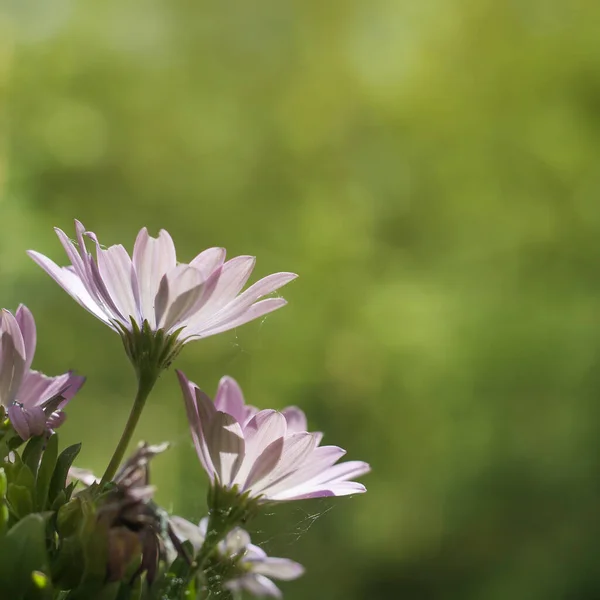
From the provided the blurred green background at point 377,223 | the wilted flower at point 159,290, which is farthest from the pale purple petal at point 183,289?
the blurred green background at point 377,223

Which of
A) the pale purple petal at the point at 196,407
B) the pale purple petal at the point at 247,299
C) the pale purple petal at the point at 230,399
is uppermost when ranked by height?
the pale purple petal at the point at 247,299

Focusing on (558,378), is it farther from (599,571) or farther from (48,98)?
(48,98)

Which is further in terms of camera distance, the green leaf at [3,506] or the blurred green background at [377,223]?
the blurred green background at [377,223]

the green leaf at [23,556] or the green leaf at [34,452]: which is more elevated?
the green leaf at [34,452]

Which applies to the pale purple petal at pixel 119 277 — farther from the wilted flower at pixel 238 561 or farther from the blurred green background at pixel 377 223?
the blurred green background at pixel 377 223

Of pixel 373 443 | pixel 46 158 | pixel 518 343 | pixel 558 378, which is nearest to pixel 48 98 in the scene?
pixel 46 158

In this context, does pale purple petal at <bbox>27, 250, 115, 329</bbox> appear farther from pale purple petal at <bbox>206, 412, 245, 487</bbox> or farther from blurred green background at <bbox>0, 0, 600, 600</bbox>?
blurred green background at <bbox>0, 0, 600, 600</bbox>

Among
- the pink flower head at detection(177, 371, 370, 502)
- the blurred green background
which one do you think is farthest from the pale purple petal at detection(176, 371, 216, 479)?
the blurred green background
